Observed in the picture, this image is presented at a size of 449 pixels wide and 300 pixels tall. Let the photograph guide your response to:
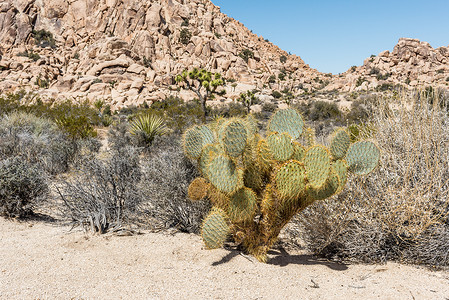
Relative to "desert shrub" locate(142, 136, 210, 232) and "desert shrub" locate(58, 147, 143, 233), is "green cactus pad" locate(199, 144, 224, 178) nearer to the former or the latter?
"desert shrub" locate(142, 136, 210, 232)

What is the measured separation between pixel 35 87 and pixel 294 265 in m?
44.7

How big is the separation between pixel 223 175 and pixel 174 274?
108 centimetres

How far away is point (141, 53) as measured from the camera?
155 ft

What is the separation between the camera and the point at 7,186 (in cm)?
446

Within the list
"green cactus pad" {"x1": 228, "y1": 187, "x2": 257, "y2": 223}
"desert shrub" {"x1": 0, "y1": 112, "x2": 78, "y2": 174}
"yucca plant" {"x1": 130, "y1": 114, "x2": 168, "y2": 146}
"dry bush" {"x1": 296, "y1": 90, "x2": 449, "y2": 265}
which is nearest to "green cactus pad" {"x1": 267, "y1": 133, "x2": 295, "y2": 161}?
"green cactus pad" {"x1": 228, "y1": 187, "x2": 257, "y2": 223}

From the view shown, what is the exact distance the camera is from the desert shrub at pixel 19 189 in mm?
4445

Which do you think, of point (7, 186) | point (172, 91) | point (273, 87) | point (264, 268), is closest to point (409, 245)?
point (264, 268)

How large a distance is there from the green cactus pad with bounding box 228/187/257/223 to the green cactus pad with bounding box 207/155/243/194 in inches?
6.5

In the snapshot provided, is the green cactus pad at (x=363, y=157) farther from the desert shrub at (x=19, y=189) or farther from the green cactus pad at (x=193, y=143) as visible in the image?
the desert shrub at (x=19, y=189)

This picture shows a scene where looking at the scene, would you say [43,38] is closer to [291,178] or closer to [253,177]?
[253,177]

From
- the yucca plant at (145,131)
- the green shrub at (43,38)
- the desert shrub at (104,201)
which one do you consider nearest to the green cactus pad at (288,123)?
the desert shrub at (104,201)

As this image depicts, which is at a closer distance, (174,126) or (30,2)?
(174,126)

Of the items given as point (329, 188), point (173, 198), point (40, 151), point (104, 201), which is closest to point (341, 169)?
point (329, 188)

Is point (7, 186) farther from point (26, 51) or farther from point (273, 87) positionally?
point (26, 51)
